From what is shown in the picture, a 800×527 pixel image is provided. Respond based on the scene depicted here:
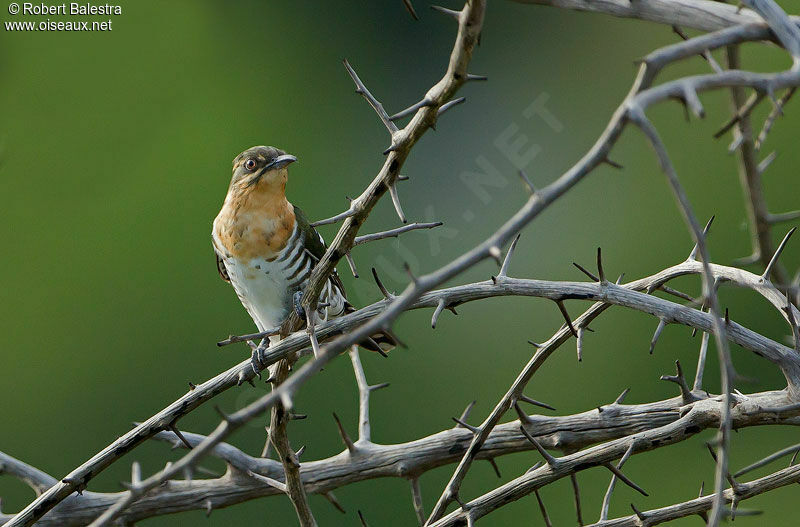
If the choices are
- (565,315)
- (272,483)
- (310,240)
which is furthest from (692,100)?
(310,240)

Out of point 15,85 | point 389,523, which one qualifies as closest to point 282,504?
point 389,523

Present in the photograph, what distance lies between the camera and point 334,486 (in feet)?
5.88

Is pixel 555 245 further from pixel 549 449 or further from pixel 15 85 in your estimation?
pixel 549 449

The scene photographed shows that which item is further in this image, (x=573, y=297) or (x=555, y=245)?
(x=555, y=245)

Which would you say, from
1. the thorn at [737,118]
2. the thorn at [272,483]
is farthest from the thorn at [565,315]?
the thorn at [272,483]

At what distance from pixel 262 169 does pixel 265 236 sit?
175 millimetres

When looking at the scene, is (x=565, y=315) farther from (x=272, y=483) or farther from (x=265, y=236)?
(x=265, y=236)

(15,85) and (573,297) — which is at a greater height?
(15,85)

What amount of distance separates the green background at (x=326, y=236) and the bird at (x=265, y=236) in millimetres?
3031

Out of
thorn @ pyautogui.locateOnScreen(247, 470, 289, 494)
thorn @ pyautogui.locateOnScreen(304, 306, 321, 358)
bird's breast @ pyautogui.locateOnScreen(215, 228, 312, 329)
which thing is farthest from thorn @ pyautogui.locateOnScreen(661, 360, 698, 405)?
bird's breast @ pyautogui.locateOnScreen(215, 228, 312, 329)

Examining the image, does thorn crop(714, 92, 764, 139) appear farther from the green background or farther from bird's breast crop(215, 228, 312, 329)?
the green background

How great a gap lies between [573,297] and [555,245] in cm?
448

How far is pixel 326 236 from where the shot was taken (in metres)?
5.57

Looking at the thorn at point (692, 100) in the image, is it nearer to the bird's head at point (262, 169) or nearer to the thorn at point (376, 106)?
the thorn at point (376, 106)
